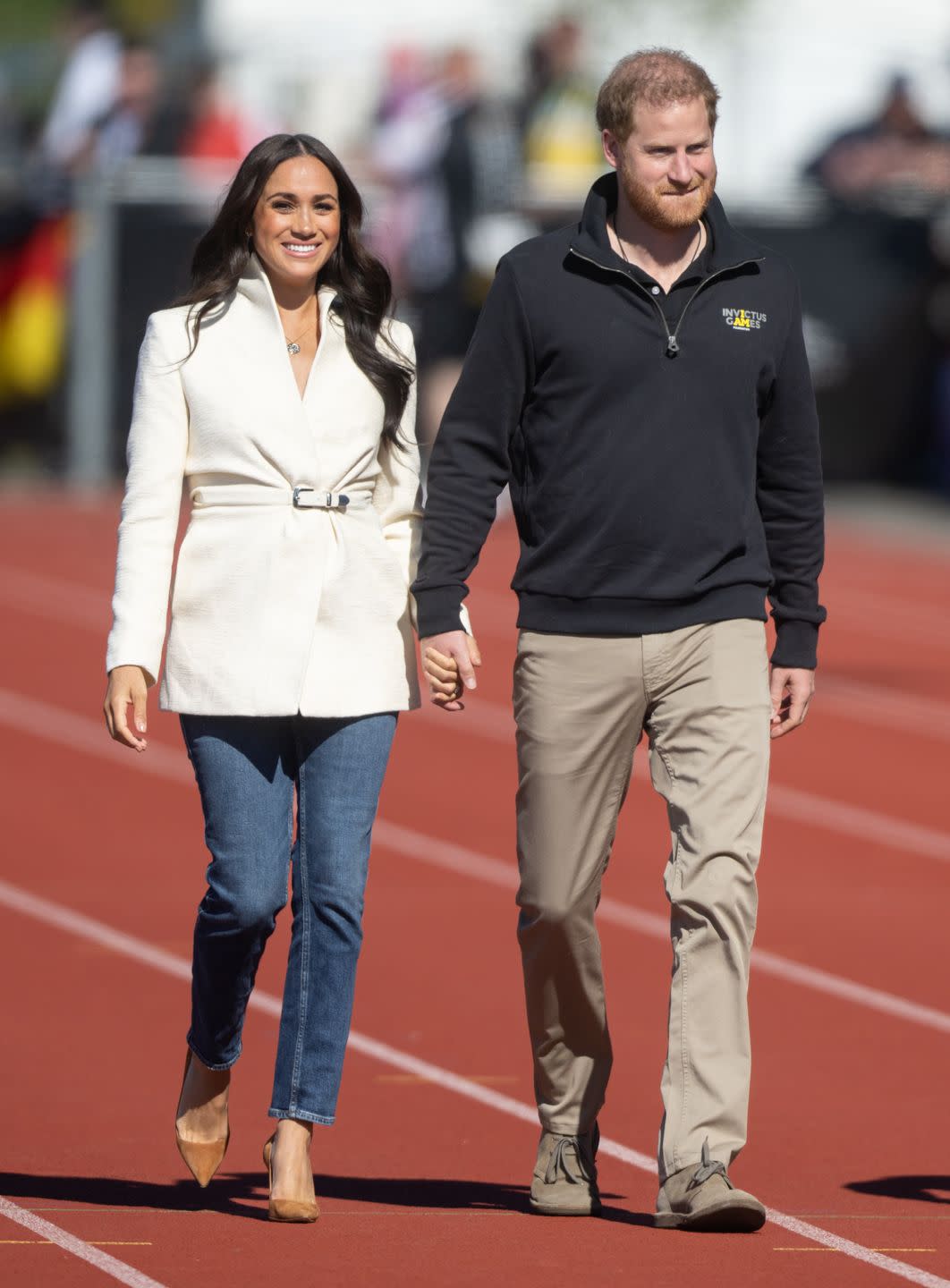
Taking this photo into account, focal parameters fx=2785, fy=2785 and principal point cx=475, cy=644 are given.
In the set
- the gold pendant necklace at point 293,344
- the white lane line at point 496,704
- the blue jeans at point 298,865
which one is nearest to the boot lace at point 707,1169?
the blue jeans at point 298,865

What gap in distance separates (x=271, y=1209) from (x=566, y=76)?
16308 millimetres

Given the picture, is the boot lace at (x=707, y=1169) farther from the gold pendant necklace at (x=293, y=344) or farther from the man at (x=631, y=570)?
the gold pendant necklace at (x=293, y=344)

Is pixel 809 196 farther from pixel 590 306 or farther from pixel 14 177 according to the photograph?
pixel 590 306

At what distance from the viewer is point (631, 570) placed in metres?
5.31

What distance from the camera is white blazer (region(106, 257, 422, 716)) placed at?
5242 millimetres

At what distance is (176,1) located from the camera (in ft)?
135

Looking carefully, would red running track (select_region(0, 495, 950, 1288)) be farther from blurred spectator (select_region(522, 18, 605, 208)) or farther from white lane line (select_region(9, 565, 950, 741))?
blurred spectator (select_region(522, 18, 605, 208))

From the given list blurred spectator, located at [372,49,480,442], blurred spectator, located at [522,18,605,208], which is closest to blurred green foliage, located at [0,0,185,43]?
blurred spectator, located at [522,18,605,208]

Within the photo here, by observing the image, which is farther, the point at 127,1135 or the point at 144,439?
the point at 127,1135

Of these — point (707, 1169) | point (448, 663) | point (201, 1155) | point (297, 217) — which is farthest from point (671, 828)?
point (297, 217)

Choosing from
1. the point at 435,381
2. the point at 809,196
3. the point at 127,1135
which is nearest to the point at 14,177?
the point at 435,381

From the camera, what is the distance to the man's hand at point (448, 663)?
5262 millimetres

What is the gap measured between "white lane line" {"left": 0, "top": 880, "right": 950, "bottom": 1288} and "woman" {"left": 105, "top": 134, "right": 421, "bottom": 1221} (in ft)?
1.85

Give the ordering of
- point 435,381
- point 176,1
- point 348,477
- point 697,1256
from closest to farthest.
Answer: point 697,1256 → point 348,477 → point 435,381 → point 176,1
